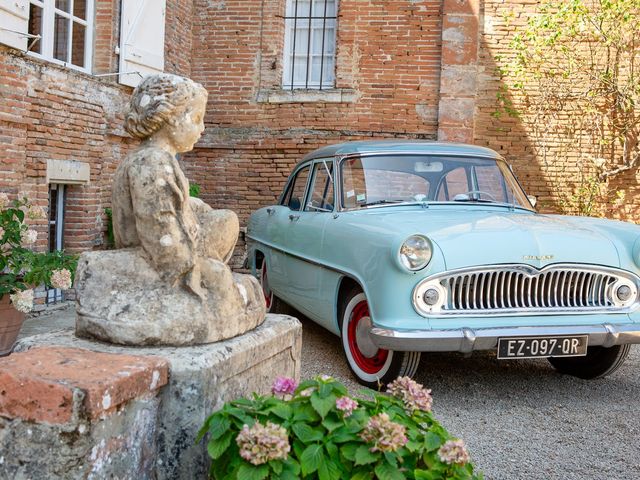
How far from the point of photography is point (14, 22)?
6.18 meters

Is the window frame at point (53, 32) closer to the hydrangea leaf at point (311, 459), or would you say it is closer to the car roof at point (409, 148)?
the car roof at point (409, 148)

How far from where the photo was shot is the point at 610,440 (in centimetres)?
369

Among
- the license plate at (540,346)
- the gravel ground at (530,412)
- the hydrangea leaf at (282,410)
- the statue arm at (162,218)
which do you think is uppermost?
the statue arm at (162,218)

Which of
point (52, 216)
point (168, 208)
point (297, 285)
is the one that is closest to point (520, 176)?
point (297, 285)

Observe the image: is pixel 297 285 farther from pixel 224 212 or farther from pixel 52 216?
pixel 52 216

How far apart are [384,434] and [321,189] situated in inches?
149

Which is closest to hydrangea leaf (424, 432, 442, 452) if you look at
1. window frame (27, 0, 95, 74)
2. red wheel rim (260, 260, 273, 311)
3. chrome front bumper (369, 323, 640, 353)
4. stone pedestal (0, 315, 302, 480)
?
stone pedestal (0, 315, 302, 480)

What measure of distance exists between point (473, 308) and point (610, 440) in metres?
1.00

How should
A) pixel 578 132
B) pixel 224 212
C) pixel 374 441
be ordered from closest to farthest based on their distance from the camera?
pixel 374 441 → pixel 224 212 → pixel 578 132

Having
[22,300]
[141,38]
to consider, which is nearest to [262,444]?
[22,300]

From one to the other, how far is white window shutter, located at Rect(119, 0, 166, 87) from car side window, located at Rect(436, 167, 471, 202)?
4.20 metres

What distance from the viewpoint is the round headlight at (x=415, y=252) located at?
12.9 ft

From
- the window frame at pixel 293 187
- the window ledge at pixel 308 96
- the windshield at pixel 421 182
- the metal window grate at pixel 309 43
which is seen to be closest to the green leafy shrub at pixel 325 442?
the windshield at pixel 421 182

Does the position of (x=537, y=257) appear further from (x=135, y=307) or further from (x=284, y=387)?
(x=135, y=307)
